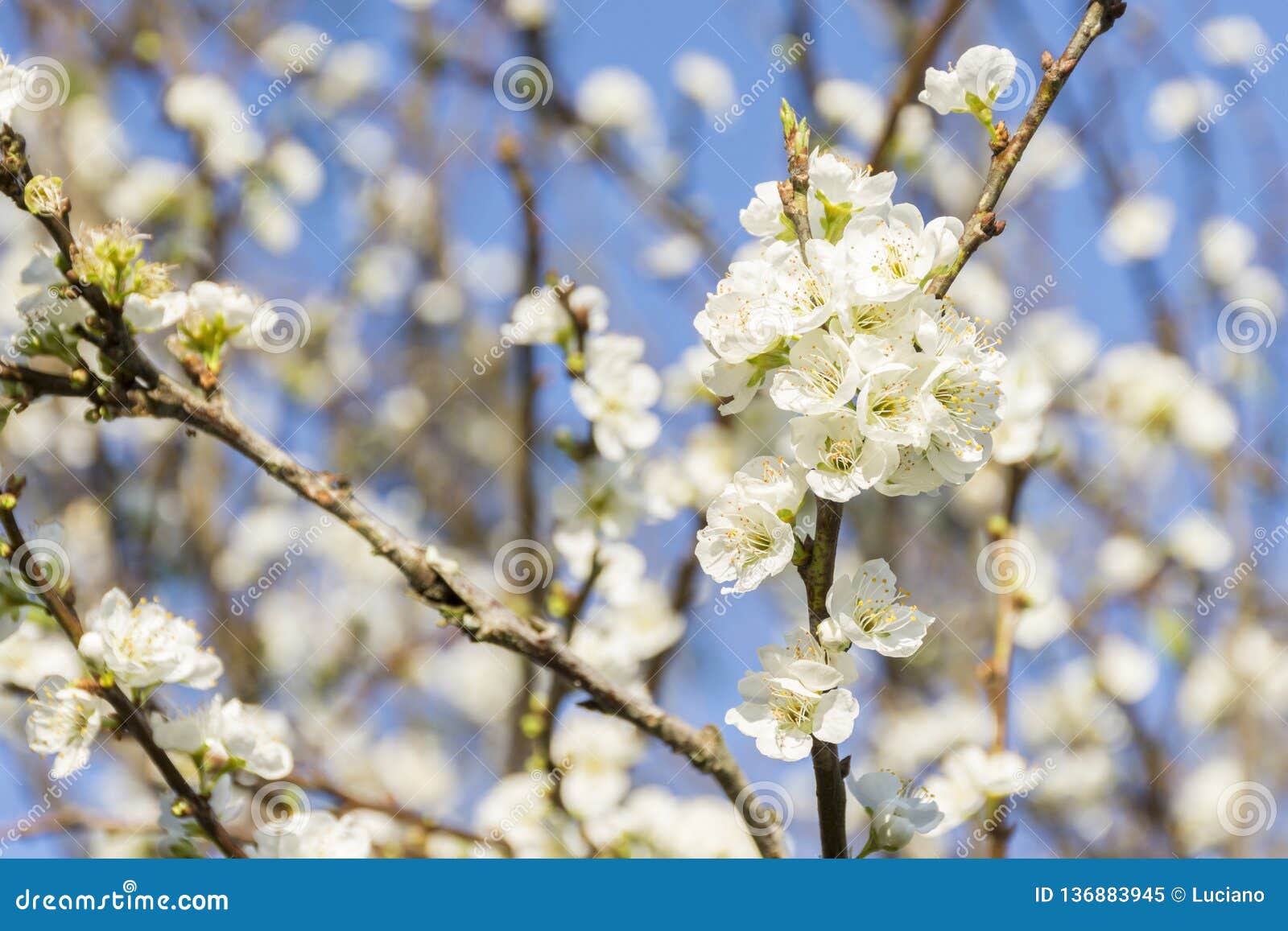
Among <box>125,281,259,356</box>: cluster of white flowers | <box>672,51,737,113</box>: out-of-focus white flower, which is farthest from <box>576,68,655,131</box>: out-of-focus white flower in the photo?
<box>125,281,259,356</box>: cluster of white flowers

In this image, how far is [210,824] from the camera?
1.43 meters

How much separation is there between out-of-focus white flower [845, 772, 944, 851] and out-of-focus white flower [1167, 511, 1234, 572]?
2557 mm

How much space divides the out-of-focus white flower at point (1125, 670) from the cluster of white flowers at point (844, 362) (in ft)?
7.03

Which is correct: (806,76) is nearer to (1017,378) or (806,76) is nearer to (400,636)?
(1017,378)

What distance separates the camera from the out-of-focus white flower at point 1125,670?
2961mm

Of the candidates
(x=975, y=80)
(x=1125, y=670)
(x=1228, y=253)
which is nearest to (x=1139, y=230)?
(x=1228, y=253)

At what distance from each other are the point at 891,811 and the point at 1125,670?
2111 millimetres

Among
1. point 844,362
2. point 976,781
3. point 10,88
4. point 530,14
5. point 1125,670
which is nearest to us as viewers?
point 844,362

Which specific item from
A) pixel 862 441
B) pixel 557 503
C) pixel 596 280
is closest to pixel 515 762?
pixel 557 503

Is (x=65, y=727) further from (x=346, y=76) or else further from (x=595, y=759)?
(x=346, y=76)

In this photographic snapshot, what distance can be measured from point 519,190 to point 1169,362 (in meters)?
2.40

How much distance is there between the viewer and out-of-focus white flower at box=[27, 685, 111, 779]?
142cm

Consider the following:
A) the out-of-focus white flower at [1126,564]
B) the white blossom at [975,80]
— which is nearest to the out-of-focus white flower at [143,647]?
the white blossom at [975,80]

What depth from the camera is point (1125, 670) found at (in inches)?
120
